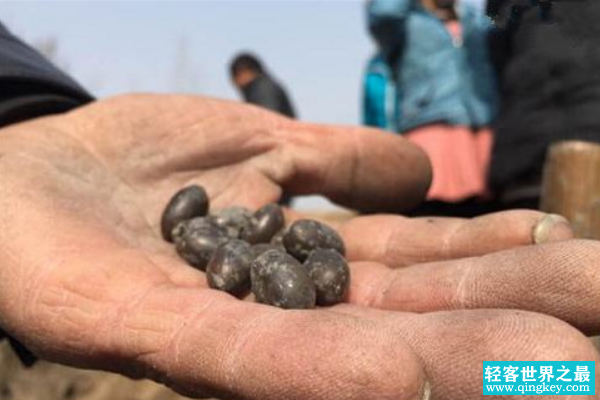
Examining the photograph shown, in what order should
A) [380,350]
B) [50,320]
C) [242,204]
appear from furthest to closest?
[242,204] < [50,320] < [380,350]

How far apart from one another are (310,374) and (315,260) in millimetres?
651

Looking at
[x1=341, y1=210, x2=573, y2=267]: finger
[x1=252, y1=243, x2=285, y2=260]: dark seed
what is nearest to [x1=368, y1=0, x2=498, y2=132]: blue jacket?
[x1=341, y1=210, x2=573, y2=267]: finger

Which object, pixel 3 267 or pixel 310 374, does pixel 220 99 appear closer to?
pixel 3 267

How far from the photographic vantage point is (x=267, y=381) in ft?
3.89

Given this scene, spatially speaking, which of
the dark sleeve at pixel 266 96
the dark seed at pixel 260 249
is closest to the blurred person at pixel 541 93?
the dark seed at pixel 260 249

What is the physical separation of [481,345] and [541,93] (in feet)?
5.31

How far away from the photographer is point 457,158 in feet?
9.68

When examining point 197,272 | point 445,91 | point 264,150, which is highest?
point 445,91

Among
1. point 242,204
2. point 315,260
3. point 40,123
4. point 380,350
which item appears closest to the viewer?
point 380,350

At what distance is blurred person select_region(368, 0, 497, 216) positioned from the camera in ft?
9.68

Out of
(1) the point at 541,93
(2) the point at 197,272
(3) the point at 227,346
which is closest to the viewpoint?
(3) the point at 227,346

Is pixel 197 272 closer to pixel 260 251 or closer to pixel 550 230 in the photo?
pixel 260 251

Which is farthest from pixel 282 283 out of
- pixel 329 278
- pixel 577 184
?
pixel 577 184

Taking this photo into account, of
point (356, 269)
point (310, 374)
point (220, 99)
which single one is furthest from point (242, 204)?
point (310, 374)
